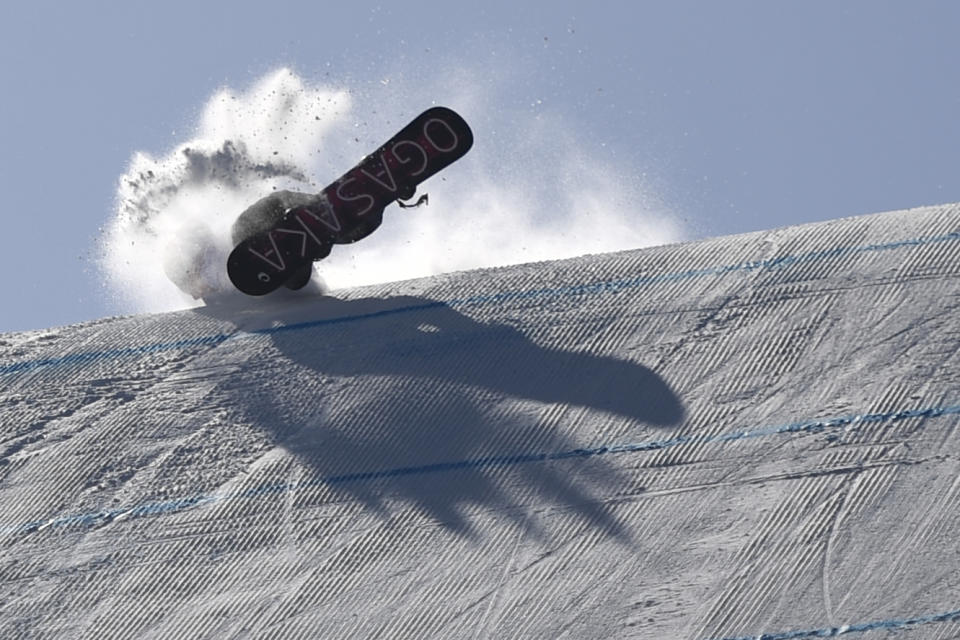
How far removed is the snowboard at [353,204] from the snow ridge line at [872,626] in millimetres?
2707

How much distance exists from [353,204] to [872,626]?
296 cm

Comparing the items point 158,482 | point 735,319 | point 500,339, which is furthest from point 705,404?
point 158,482

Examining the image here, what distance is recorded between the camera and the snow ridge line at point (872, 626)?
4.49m

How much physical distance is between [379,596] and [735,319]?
1.88 meters

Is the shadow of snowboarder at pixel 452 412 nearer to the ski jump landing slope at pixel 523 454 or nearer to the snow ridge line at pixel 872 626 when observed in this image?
the ski jump landing slope at pixel 523 454

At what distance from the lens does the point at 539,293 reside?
6543 millimetres

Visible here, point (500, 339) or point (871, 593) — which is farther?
point (500, 339)

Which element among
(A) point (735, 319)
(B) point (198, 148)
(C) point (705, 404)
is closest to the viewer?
(C) point (705, 404)

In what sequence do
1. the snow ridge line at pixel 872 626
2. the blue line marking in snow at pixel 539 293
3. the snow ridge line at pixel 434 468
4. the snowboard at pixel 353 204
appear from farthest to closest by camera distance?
the snowboard at pixel 353 204
the blue line marking in snow at pixel 539 293
the snow ridge line at pixel 434 468
the snow ridge line at pixel 872 626

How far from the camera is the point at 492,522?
5246 mm

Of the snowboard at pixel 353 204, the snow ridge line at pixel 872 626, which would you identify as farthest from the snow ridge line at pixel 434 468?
the snowboard at pixel 353 204

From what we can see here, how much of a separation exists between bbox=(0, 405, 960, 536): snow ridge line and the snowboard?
136 centimetres

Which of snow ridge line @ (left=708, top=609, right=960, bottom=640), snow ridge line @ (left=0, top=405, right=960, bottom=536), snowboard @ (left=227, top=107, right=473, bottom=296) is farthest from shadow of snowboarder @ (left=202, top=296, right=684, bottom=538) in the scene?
snow ridge line @ (left=708, top=609, right=960, bottom=640)

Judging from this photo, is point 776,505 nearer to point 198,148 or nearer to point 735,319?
point 735,319
